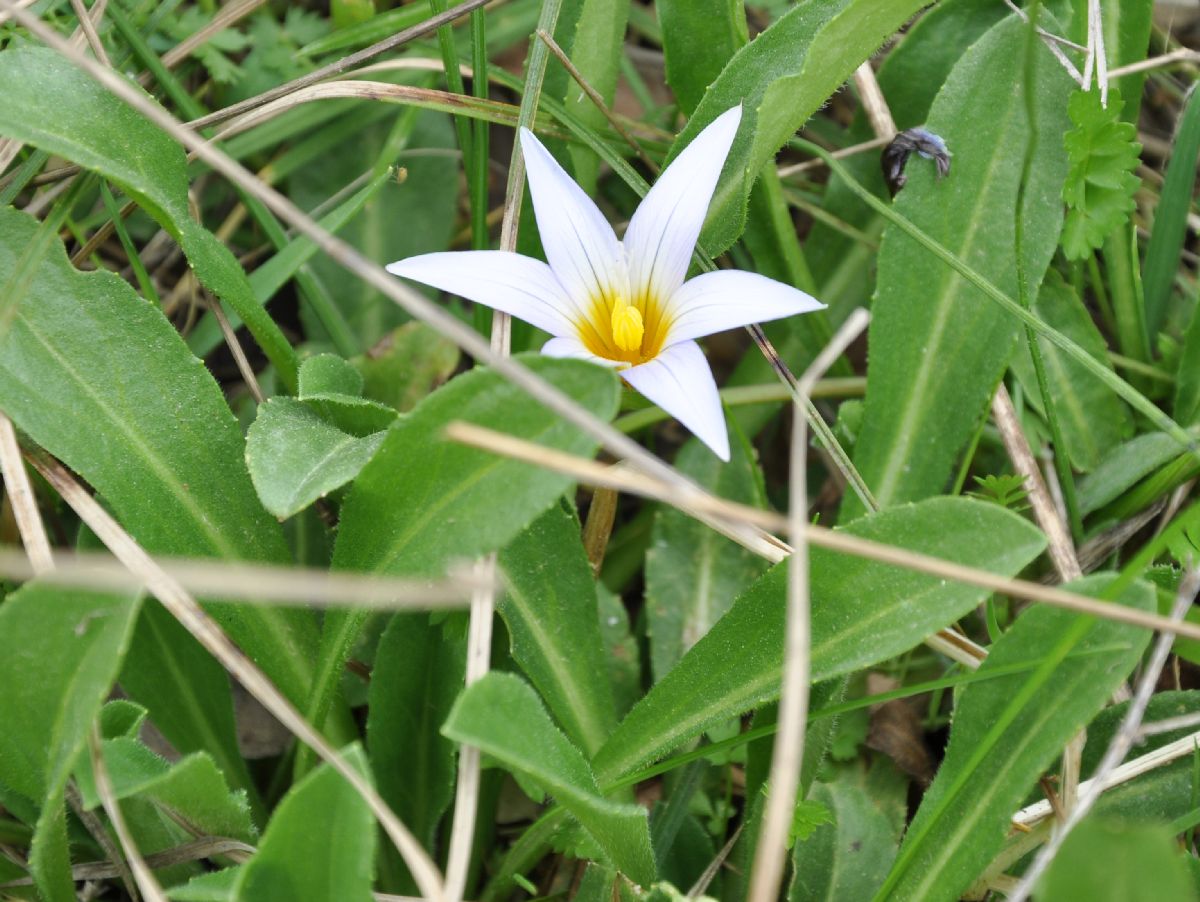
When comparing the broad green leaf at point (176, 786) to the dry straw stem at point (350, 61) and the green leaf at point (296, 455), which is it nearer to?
the green leaf at point (296, 455)

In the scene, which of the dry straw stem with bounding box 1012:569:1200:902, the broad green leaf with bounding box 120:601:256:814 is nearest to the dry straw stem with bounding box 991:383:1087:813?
the dry straw stem with bounding box 1012:569:1200:902

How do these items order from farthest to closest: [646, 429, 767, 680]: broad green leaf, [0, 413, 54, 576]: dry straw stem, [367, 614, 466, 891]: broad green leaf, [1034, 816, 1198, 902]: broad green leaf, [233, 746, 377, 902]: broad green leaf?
[646, 429, 767, 680]: broad green leaf
[367, 614, 466, 891]: broad green leaf
[0, 413, 54, 576]: dry straw stem
[233, 746, 377, 902]: broad green leaf
[1034, 816, 1198, 902]: broad green leaf

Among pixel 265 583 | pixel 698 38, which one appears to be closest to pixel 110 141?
pixel 265 583

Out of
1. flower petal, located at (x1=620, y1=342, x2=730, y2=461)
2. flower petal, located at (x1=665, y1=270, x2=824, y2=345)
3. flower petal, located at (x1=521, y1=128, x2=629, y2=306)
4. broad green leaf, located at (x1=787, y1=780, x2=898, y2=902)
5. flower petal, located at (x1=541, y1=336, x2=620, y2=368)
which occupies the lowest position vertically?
broad green leaf, located at (x1=787, y1=780, x2=898, y2=902)

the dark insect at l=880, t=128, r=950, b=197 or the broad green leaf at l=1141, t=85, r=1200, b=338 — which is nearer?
the dark insect at l=880, t=128, r=950, b=197

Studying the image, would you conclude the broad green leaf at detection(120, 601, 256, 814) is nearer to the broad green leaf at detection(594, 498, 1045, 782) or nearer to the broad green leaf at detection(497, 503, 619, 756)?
the broad green leaf at detection(497, 503, 619, 756)

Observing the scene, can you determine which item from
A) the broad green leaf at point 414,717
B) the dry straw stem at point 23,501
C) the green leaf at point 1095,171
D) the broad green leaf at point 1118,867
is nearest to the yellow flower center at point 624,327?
the broad green leaf at point 414,717

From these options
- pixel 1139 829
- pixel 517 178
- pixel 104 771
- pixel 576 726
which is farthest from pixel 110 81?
pixel 1139 829
